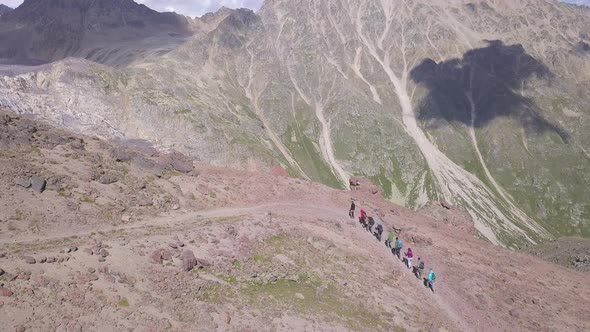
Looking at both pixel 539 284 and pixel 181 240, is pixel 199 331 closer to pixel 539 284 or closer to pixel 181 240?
pixel 181 240

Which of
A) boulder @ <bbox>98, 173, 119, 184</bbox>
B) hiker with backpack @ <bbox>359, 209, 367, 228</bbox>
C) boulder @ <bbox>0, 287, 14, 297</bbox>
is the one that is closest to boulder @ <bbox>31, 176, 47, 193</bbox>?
boulder @ <bbox>98, 173, 119, 184</bbox>

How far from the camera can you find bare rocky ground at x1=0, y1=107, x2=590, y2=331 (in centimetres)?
3192

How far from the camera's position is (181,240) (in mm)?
42531

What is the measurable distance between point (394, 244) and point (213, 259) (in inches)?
1011

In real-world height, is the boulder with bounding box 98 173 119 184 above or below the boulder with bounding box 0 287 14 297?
above

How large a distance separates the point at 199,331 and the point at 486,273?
3713 cm

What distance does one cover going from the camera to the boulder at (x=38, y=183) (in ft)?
143

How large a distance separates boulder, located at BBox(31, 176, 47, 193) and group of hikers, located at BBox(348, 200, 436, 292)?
38.4m

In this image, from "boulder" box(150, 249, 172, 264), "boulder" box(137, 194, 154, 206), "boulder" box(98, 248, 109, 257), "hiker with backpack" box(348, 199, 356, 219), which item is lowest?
"boulder" box(150, 249, 172, 264)

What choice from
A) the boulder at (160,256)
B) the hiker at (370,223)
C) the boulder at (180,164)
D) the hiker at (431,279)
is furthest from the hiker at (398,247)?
the boulder at (180,164)

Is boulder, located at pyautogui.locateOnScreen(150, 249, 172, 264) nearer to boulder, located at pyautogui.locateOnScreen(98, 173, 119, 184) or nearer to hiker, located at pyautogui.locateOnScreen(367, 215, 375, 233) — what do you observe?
boulder, located at pyautogui.locateOnScreen(98, 173, 119, 184)

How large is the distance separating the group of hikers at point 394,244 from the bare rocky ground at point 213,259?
1238 mm

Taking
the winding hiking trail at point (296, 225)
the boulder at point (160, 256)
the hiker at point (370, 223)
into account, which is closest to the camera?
the boulder at point (160, 256)

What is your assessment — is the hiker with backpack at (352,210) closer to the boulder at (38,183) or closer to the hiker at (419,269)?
the hiker at (419,269)
